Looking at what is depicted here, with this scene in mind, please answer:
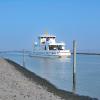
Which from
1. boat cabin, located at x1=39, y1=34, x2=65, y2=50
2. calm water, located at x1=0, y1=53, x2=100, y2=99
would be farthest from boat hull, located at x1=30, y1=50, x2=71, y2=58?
calm water, located at x1=0, y1=53, x2=100, y2=99

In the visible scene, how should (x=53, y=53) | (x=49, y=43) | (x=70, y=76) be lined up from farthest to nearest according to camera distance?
(x=53, y=53)
(x=49, y=43)
(x=70, y=76)

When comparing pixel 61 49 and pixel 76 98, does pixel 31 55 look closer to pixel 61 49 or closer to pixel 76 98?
pixel 61 49

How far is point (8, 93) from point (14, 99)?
1.29m

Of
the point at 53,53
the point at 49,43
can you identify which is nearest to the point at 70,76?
the point at 49,43

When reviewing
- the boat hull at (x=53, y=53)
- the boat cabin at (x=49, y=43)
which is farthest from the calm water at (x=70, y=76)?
the boat hull at (x=53, y=53)

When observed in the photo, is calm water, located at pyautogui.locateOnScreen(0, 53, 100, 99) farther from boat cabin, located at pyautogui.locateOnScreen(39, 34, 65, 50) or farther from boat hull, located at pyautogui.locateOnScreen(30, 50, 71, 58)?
boat hull, located at pyautogui.locateOnScreen(30, 50, 71, 58)

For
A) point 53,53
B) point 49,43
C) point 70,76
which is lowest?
point 70,76

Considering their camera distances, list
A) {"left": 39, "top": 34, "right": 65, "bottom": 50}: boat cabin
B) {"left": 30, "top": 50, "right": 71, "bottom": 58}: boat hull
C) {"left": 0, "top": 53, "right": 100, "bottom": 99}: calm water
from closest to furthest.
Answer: {"left": 0, "top": 53, "right": 100, "bottom": 99}: calm water, {"left": 39, "top": 34, "right": 65, "bottom": 50}: boat cabin, {"left": 30, "top": 50, "right": 71, "bottom": 58}: boat hull

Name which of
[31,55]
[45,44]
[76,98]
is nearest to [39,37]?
[45,44]

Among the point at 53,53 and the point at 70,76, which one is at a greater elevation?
the point at 53,53

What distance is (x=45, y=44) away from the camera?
3716 inches

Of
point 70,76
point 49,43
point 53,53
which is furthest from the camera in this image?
point 53,53

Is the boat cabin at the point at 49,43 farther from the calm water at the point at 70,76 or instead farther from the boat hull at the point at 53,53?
the calm water at the point at 70,76

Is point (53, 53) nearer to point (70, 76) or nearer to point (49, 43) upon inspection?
point (49, 43)
